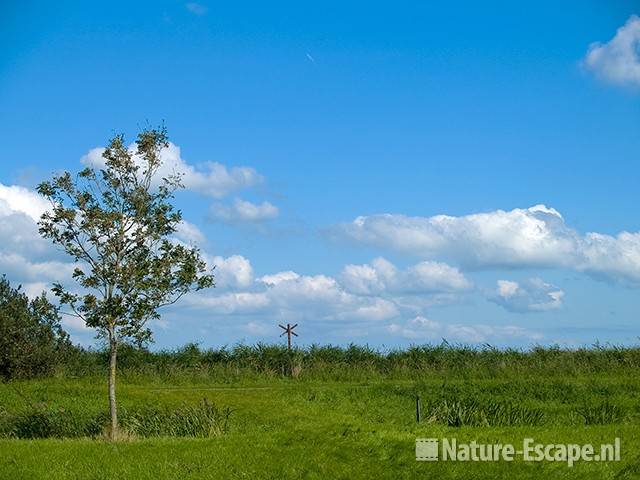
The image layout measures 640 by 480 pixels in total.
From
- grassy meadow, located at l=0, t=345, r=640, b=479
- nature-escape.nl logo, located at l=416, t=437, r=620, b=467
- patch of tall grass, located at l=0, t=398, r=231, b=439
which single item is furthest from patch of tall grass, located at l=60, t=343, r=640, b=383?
nature-escape.nl logo, located at l=416, t=437, r=620, b=467

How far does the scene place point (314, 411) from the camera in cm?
2731

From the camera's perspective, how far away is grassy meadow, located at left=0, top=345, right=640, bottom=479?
55.7 ft

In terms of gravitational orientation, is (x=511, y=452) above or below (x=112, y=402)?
below

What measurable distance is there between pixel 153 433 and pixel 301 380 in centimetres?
1449

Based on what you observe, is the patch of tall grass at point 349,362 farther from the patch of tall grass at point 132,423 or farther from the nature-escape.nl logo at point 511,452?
the nature-escape.nl logo at point 511,452

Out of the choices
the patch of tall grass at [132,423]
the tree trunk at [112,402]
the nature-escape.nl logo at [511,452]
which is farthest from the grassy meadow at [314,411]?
the tree trunk at [112,402]

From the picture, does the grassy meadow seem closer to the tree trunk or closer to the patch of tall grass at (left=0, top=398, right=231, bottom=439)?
the patch of tall grass at (left=0, top=398, right=231, bottom=439)

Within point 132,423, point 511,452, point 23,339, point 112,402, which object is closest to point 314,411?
point 132,423

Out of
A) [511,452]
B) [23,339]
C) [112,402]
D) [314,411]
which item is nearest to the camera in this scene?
[511,452]

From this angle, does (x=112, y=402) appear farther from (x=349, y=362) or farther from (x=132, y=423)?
(x=349, y=362)

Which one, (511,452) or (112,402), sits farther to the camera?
(112,402)

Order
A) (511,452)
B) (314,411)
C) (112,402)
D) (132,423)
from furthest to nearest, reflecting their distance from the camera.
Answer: (314,411) → (132,423) → (112,402) → (511,452)

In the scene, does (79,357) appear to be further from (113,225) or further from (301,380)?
(113,225)

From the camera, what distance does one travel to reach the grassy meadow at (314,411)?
1698 cm
